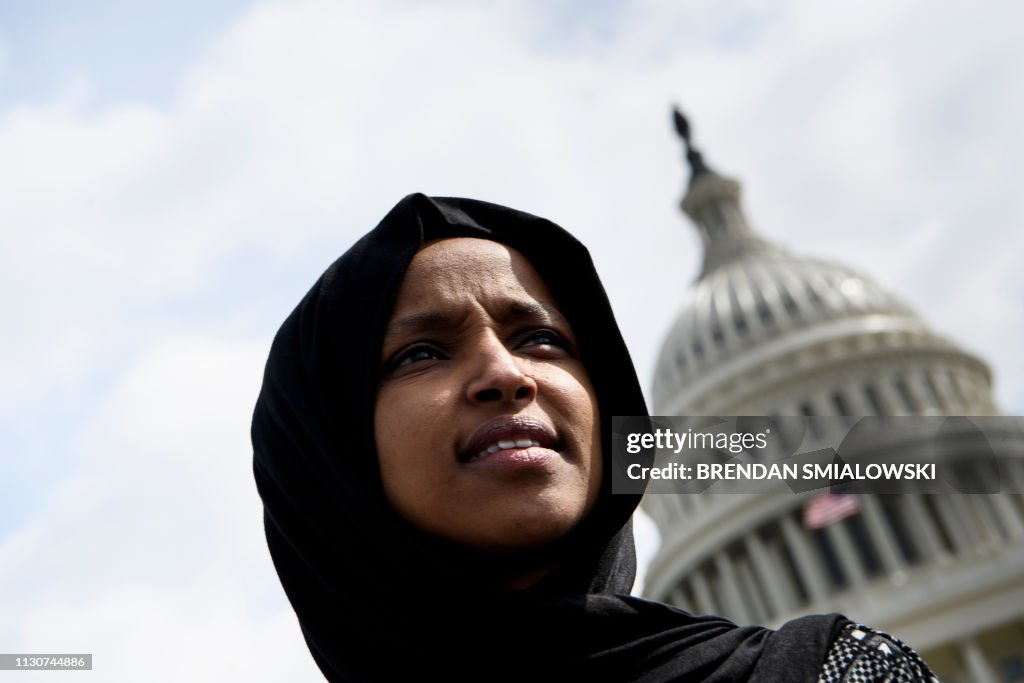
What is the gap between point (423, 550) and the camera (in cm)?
220

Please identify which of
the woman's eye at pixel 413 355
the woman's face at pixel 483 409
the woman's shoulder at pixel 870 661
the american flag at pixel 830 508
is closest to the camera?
the woman's shoulder at pixel 870 661

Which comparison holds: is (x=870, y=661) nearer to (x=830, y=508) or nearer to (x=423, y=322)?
(x=423, y=322)

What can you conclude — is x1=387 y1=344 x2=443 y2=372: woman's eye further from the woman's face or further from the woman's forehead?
the woman's forehead

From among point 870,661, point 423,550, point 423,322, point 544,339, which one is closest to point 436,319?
point 423,322

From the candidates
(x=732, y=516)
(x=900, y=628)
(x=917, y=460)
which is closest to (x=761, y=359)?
(x=732, y=516)

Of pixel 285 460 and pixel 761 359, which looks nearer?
pixel 285 460

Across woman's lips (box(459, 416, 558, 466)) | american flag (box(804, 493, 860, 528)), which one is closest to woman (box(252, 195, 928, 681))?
woman's lips (box(459, 416, 558, 466))

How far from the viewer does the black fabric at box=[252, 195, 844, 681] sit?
2.16 m

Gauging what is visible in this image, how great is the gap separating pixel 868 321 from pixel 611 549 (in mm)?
59186

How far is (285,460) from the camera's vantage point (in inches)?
97.6

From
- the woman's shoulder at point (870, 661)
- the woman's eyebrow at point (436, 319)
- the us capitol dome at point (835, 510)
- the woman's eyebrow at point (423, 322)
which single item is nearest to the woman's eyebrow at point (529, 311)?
the woman's eyebrow at point (436, 319)

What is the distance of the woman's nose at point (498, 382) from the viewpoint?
227cm

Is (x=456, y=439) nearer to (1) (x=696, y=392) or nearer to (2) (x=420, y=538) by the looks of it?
(2) (x=420, y=538)

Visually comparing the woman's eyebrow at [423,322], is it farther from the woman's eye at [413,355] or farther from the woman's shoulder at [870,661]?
Answer: the woman's shoulder at [870,661]
